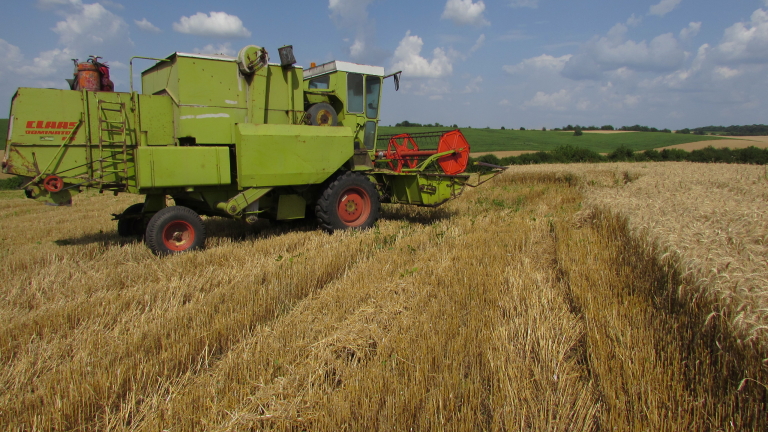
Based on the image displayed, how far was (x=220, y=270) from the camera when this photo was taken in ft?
17.0

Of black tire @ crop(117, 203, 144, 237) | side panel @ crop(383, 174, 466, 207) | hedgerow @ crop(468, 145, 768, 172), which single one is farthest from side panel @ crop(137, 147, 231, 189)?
hedgerow @ crop(468, 145, 768, 172)

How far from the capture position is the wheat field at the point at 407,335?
97.8 inches

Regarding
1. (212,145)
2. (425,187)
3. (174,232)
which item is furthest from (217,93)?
(425,187)

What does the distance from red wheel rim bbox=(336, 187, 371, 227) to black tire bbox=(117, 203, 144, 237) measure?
294 centimetres

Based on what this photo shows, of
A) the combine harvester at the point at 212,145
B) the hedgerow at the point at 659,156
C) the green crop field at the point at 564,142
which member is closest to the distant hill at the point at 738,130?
the green crop field at the point at 564,142

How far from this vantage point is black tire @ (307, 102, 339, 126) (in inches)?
285

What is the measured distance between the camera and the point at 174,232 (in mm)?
6129

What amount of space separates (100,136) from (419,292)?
14.4ft

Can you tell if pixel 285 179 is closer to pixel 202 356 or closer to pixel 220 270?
pixel 220 270

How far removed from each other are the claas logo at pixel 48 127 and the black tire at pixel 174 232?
1399 mm

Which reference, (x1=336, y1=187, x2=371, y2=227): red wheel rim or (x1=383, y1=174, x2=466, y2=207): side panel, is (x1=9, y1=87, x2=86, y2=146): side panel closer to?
(x1=336, y1=187, x2=371, y2=227): red wheel rim

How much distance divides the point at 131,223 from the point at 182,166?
1.92 meters

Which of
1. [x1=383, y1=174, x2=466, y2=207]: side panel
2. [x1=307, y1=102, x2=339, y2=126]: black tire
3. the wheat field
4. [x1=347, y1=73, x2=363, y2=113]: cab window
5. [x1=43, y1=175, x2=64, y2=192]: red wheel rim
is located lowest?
the wheat field

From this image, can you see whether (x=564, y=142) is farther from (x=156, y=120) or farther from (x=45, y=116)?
(x=45, y=116)
